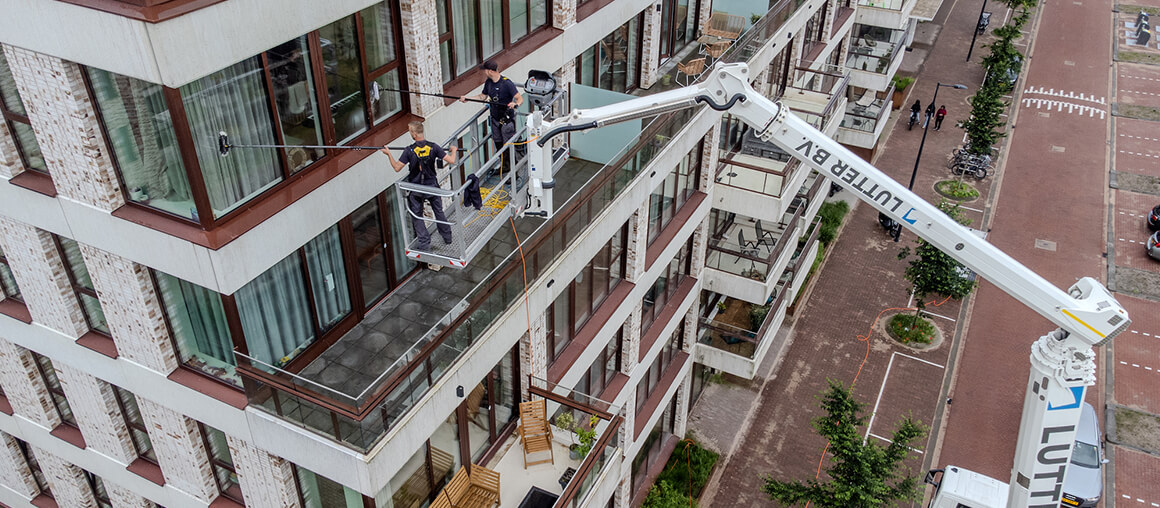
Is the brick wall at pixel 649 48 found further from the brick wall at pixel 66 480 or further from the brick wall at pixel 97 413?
the brick wall at pixel 66 480

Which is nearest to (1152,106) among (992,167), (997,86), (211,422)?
(992,167)

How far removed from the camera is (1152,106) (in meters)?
57.5

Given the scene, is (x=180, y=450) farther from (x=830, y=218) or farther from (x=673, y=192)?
(x=830, y=218)

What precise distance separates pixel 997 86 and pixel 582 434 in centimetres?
3705

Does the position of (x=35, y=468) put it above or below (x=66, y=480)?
below

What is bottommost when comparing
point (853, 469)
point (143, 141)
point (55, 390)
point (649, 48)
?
point (853, 469)

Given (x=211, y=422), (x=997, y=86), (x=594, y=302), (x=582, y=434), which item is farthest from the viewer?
(x=997, y=86)

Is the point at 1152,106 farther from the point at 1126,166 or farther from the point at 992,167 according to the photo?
the point at 992,167

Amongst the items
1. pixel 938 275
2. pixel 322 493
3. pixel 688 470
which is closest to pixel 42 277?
pixel 322 493

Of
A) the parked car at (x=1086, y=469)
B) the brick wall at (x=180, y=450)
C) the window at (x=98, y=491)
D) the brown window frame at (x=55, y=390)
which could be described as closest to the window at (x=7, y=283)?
the brown window frame at (x=55, y=390)

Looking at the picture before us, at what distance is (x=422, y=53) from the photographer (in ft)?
50.1

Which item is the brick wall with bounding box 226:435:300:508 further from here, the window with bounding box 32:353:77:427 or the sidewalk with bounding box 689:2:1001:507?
the sidewalk with bounding box 689:2:1001:507

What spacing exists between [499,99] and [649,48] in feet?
30.2

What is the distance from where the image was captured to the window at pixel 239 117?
39.2 feet
